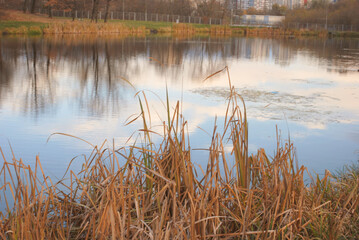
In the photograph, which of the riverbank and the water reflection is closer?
the water reflection

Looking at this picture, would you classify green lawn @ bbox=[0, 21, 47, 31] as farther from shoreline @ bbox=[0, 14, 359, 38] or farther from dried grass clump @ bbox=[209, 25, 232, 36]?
dried grass clump @ bbox=[209, 25, 232, 36]

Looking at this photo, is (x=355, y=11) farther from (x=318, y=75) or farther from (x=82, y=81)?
(x=82, y=81)

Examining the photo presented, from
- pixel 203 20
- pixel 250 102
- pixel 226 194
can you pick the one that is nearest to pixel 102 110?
pixel 250 102

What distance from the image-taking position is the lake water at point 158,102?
510 cm

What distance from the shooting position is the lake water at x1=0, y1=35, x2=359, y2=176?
5102 millimetres

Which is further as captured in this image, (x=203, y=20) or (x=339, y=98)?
(x=203, y=20)

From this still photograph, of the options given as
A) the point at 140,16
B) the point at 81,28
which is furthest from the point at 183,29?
the point at 81,28

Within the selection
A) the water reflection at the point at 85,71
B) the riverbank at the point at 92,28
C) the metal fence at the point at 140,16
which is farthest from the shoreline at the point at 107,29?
the water reflection at the point at 85,71

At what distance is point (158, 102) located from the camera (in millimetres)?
7797

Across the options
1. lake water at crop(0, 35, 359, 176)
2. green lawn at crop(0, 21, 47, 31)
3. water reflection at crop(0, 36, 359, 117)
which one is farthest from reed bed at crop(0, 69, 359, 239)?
green lawn at crop(0, 21, 47, 31)

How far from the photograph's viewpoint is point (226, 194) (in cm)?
301

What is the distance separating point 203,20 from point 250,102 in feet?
143

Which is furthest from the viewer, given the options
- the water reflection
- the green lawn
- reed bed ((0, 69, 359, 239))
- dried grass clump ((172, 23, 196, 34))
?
dried grass clump ((172, 23, 196, 34))

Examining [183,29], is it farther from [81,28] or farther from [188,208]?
[188,208]
